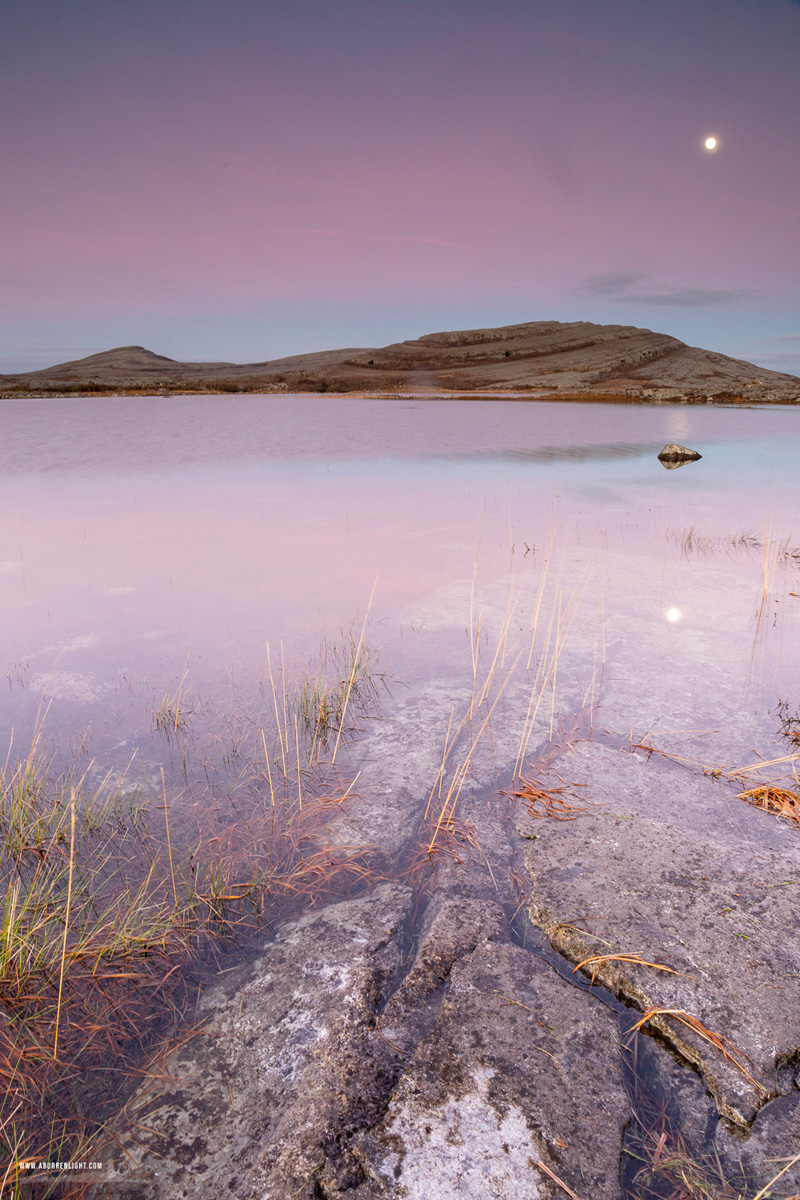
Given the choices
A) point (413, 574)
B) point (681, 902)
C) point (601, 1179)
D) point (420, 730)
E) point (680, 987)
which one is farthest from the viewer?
point (413, 574)

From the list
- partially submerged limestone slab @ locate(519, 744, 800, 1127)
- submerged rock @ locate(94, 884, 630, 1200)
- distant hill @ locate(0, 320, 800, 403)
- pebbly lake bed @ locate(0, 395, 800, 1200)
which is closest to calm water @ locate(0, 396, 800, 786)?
pebbly lake bed @ locate(0, 395, 800, 1200)

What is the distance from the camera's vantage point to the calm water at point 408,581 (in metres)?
4.18

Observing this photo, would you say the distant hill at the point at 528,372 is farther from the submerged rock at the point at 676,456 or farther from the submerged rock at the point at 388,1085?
the submerged rock at the point at 388,1085

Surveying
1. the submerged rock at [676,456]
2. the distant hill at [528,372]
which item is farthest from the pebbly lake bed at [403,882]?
the distant hill at [528,372]

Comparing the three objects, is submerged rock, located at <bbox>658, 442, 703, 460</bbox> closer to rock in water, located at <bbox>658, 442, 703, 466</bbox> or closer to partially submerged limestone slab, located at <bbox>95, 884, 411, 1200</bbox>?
rock in water, located at <bbox>658, 442, 703, 466</bbox>

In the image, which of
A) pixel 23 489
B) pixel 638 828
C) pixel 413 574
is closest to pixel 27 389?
pixel 23 489

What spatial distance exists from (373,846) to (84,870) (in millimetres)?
1268

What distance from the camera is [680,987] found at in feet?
6.72

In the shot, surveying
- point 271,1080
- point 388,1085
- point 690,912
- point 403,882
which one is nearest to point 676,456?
point 690,912

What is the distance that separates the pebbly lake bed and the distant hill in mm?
47393

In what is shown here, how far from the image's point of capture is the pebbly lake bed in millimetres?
1682

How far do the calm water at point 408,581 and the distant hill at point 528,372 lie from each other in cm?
3987

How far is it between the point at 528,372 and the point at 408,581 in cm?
7032

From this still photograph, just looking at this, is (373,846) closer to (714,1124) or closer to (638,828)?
(638,828)
